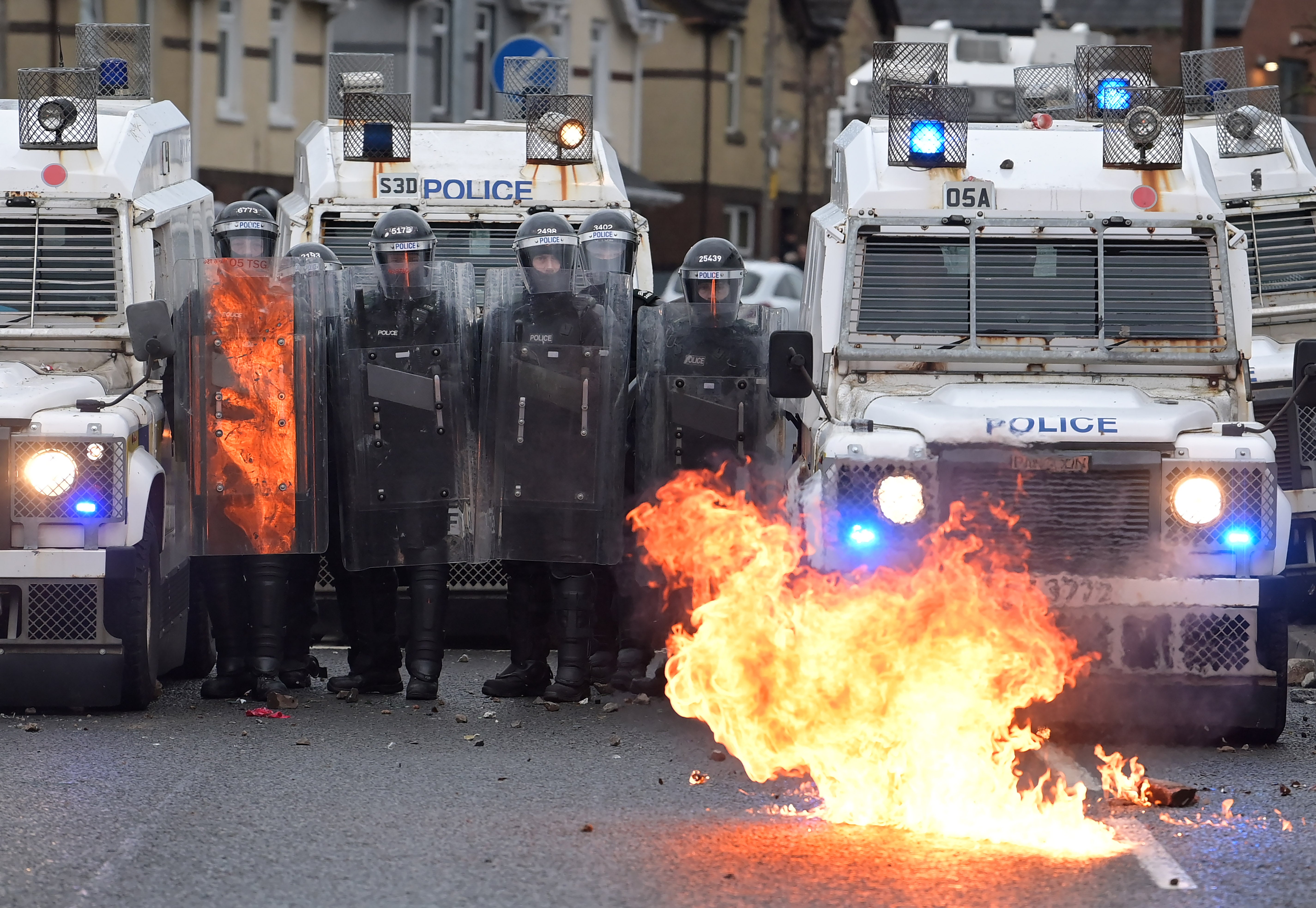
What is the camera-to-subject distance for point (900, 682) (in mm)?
7984

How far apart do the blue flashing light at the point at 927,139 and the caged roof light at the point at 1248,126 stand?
3.66m

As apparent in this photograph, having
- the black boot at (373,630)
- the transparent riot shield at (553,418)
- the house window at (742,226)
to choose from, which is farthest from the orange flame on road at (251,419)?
the house window at (742,226)

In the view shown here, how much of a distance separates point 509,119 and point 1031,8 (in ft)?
158

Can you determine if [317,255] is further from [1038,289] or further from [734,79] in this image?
[734,79]

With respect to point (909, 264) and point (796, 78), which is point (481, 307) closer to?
point (909, 264)

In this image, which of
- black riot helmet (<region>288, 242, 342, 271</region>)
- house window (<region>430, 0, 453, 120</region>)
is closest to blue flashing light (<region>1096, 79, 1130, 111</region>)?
black riot helmet (<region>288, 242, 342, 271</region>)

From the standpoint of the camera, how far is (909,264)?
1045 centimetres

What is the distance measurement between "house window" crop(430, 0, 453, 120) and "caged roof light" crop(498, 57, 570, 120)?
73.4ft

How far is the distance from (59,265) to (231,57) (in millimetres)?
22468

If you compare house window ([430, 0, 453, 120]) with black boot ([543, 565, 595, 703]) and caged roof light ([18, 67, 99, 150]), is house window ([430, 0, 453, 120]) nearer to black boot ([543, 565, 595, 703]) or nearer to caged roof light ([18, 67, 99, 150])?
caged roof light ([18, 67, 99, 150])

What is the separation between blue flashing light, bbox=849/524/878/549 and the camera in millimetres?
9133

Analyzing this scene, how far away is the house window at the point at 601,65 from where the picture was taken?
44.8 meters

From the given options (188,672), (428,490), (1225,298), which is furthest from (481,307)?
(1225,298)

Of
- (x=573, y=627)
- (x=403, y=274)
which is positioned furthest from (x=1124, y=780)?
(x=403, y=274)
